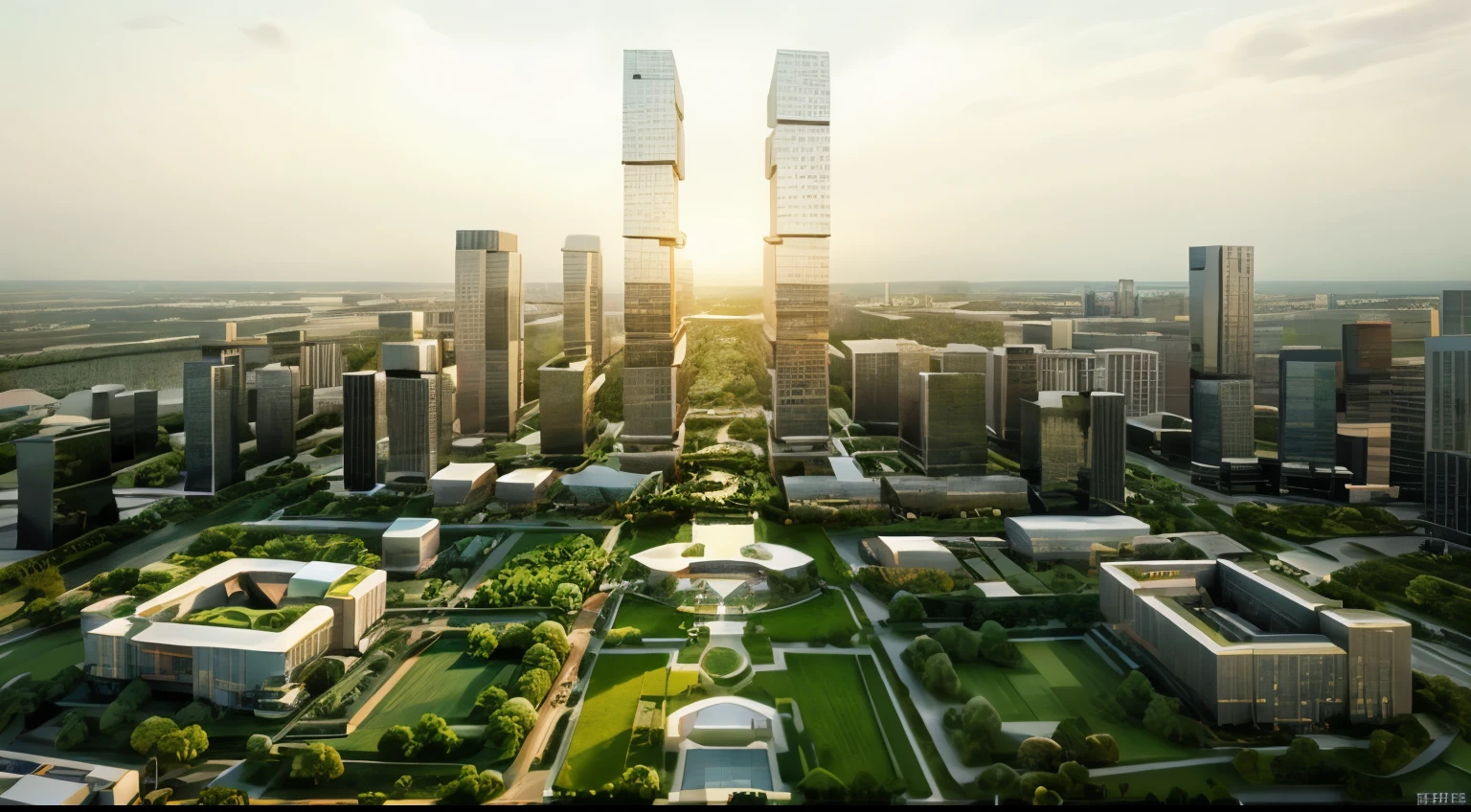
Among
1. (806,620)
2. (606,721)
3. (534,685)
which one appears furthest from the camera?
(806,620)

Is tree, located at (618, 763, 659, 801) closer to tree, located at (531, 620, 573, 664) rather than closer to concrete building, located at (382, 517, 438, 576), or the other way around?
tree, located at (531, 620, 573, 664)

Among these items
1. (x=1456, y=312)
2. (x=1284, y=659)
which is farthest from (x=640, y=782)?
(x=1456, y=312)

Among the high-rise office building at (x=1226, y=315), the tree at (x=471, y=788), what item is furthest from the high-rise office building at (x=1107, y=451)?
the tree at (x=471, y=788)

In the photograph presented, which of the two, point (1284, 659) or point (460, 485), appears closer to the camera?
point (1284, 659)

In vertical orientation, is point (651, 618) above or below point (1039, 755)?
above

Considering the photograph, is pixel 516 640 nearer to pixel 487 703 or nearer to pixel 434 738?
pixel 487 703

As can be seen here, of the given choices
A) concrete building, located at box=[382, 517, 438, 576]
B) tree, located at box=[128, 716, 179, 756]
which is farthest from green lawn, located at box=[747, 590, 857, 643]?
tree, located at box=[128, 716, 179, 756]
